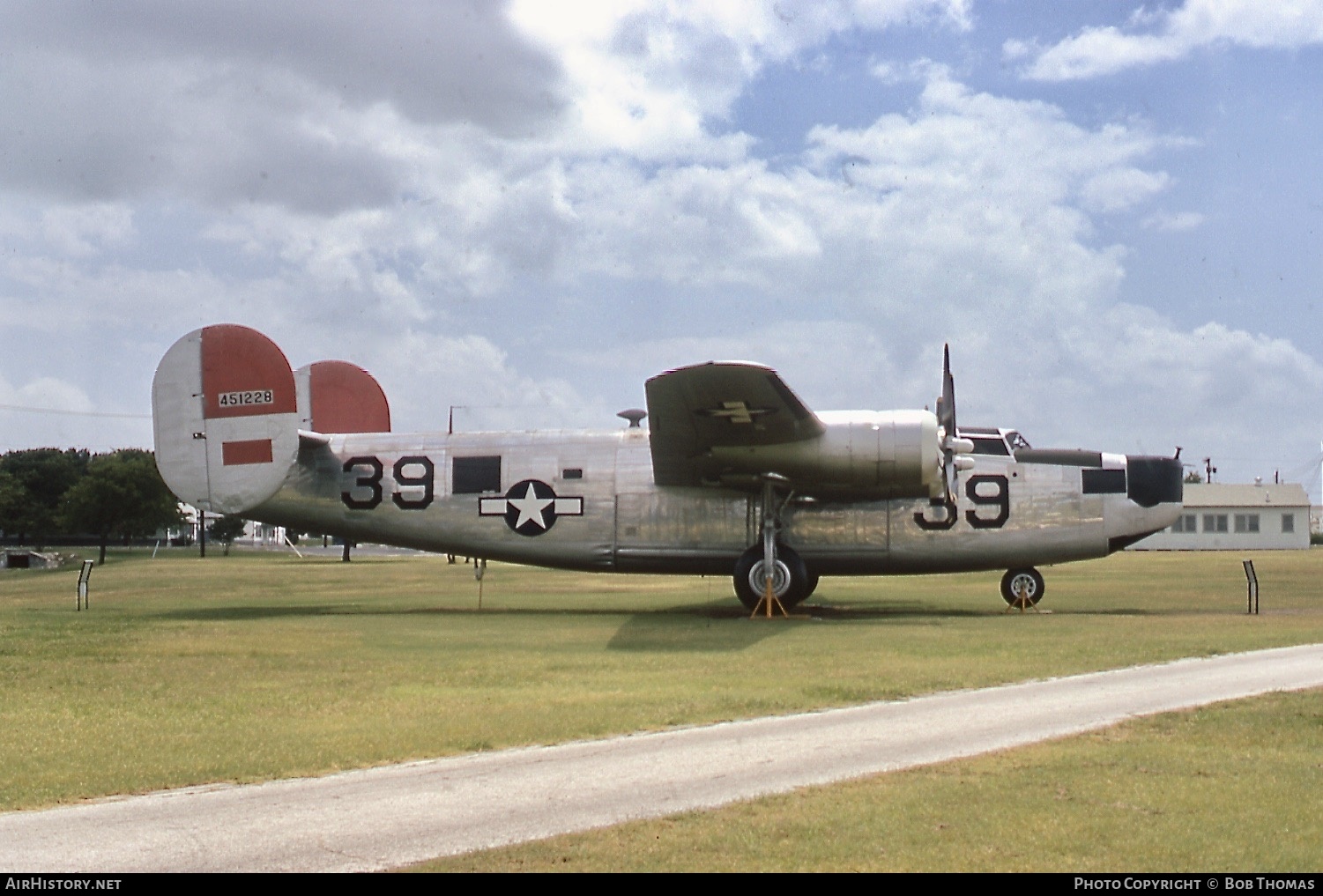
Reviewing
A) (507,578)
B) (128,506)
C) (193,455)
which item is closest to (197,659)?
(193,455)

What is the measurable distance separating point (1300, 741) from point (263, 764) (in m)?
7.52

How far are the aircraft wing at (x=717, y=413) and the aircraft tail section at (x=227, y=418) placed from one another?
7324mm

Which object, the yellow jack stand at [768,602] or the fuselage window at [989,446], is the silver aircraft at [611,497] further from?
the yellow jack stand at [768,602]

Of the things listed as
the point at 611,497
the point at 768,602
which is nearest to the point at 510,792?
the point at 768,602

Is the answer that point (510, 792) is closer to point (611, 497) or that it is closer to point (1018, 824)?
point (1018, 824)

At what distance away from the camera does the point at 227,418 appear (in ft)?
74.8

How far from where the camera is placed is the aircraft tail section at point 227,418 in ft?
74.8

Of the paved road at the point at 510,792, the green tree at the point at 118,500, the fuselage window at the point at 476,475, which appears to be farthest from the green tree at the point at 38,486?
the paved road at the point at 510,792

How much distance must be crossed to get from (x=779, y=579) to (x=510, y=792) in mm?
14236

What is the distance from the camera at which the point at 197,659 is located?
1497 centimetres

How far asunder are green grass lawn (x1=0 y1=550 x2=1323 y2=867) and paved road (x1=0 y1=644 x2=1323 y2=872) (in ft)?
1.91

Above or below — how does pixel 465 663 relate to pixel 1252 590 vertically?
below

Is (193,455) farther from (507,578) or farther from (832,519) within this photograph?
(507,578)

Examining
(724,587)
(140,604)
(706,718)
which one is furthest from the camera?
(724,587)
